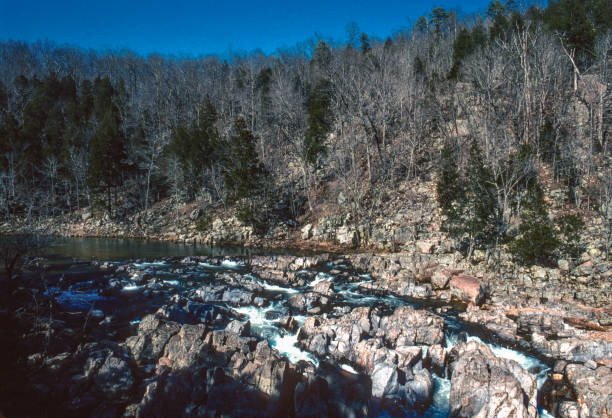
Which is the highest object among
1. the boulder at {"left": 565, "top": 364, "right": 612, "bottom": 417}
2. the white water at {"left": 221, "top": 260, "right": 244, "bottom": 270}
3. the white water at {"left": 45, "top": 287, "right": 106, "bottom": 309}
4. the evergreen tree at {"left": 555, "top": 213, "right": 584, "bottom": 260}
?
the evergreen tree at {"left": 555, "top": 213, "right": 584, "bottom": 260}

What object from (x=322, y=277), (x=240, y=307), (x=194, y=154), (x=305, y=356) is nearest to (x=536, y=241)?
(x=322, y=277)

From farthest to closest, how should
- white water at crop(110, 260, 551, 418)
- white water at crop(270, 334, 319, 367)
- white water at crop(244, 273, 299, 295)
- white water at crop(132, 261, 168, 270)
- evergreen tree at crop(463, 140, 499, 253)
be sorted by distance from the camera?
white water at crop(132, 261, 168, 270)
evergreen tree at crop(463, 140, 499, 253)
white water at crop(244, 273, 299, 295)
white water at crop(270, 334, 319, 367)
white water at crop(110, 260, 551, 418)

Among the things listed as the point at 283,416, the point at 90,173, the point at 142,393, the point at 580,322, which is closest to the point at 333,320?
the point at 283,416

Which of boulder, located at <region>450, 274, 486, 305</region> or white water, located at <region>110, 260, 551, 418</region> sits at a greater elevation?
boulder, located at <region>450, 274, 486, 305</region>

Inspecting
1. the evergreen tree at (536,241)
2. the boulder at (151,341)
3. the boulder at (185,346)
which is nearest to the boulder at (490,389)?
the boulder at (185,346)

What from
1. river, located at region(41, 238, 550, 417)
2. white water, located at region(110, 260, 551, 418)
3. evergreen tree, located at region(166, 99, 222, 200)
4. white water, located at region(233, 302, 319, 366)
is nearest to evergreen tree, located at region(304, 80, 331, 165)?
evergreen tree, located at region(166, 99, 222, 200)

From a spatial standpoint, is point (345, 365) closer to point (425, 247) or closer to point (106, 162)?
point (425, 247)

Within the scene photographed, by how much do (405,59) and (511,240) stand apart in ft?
114

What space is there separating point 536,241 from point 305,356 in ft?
46.0

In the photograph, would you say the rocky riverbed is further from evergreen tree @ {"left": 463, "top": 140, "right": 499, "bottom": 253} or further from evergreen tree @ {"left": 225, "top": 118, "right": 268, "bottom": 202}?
evergreen tree @ {"left": 225, "top": 118, "right": 268, "bottom": 202}

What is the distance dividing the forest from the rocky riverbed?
25.0 ft

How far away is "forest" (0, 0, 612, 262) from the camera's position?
82.8ft

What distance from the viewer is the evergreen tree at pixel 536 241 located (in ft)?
57.2

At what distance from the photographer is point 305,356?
10594mm
